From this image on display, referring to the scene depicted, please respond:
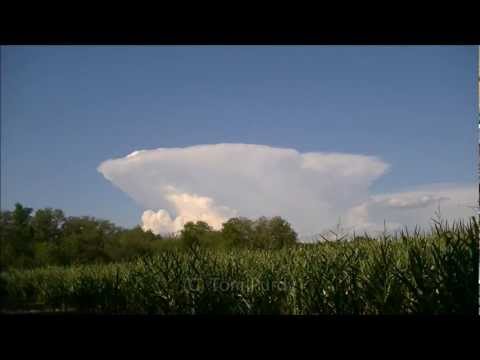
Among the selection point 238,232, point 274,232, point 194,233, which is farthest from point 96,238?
point 274,232

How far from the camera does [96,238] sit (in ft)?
9.69

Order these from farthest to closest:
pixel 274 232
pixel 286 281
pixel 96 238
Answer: pixel 96 238 → pixel 274 232 → pixel 286 281

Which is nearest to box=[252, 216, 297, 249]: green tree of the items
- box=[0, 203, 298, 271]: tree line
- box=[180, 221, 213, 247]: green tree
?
box=[0, 203, 298, 271]: tree line

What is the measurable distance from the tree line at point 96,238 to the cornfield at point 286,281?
0.07m

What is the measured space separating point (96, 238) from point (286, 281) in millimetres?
1166

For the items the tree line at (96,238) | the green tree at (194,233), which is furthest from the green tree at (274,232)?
the green tree at (194,233)

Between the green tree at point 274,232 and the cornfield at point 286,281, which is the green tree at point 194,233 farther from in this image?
the green tree at point 274,232

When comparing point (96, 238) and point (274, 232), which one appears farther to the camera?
point (96, 238)

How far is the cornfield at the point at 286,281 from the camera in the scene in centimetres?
248

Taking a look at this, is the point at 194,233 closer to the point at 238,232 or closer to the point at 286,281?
the point at 238,232

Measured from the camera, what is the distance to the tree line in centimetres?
282
